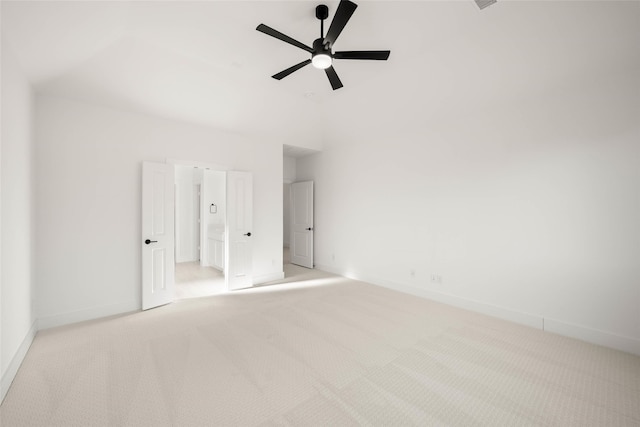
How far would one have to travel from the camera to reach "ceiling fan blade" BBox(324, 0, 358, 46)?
81.1 inches

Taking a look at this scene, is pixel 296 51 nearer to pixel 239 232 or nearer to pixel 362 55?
pixel 362 55

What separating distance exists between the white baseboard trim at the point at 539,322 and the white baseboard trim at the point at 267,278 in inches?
95.3

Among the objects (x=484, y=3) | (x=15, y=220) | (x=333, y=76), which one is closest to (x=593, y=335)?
(x=484, y=3)

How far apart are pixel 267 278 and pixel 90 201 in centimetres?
323

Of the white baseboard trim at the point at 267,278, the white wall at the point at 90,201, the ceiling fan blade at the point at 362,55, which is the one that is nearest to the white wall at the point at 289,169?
the white baseboard trim at the point at 267,278

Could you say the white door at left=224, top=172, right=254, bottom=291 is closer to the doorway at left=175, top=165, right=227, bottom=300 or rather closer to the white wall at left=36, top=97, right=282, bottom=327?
the doorway at left=175, top=165, right=227, bottom=300

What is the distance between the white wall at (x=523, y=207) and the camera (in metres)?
2.99

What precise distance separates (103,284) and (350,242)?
14.4ft

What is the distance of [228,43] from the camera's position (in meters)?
3.25

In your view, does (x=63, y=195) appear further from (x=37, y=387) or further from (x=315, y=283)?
(x=315, y=283)

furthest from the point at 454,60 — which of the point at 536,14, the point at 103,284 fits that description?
the point at 103,284

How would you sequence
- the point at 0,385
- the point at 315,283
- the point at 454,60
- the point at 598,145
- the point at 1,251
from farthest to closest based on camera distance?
the point at 315,283 → the point at 454,60 → the point at 598,145 → the point at 1,251 → the point at 0,385

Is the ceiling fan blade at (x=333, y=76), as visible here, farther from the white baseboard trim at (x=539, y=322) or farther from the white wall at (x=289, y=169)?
the white wall at (x=289, y=169)

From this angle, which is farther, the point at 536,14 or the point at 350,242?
the point at 350,242
